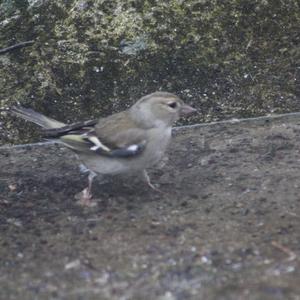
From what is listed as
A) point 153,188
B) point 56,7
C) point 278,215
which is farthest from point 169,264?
point 56,7

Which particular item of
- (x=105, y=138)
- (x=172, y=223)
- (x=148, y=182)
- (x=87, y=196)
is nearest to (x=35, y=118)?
(x=105, y=138)

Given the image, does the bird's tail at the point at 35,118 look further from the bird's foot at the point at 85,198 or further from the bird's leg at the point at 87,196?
the bird's foot at the point at 85,198

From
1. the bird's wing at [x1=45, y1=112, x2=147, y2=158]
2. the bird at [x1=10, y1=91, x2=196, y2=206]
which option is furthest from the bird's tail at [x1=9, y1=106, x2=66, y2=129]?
the bird's wing at [x1=45, y1=112, x2=147, y2=158]

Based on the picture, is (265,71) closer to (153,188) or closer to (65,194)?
(153,188)

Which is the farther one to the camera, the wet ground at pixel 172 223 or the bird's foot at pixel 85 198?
the bird's foot at pixel 85 198

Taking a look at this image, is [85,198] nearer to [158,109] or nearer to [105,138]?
[105,138]

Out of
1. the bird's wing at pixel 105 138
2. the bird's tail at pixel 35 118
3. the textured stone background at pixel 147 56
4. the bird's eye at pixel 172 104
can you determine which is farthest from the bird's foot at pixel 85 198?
the textured stone background at pixel 147 56

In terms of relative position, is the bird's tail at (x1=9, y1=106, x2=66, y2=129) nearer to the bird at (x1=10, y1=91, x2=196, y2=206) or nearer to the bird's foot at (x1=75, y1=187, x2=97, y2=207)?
the bird at (x1=10, y1=91, x2=196, y2=206)
